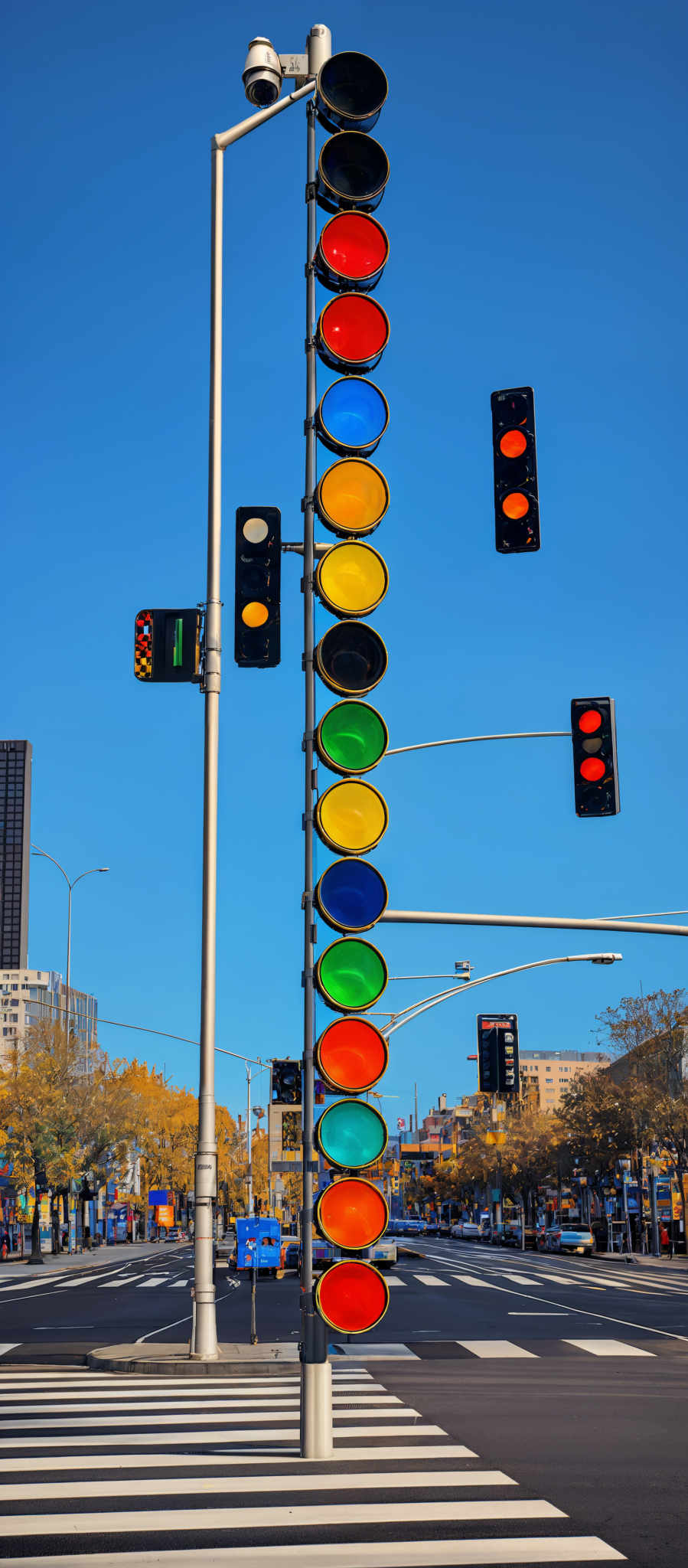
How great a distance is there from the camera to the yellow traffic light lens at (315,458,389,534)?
30.7 feet

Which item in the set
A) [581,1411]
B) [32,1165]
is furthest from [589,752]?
[32,1165]

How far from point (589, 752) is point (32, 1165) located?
5606 centimetres

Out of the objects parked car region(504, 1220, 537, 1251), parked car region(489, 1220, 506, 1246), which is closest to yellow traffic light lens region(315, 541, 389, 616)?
parked car region(504, 1220, 537, 1251)

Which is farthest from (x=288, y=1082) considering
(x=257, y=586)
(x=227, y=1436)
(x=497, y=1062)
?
(x=257, y=586)

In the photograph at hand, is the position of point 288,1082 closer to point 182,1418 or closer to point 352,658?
point 182,1418

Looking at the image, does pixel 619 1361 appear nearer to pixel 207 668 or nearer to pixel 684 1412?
pixel 684 1412

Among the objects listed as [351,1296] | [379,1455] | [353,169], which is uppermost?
[353,169]

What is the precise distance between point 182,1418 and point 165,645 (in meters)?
8.78

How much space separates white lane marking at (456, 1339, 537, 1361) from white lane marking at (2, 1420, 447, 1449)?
7.73 m

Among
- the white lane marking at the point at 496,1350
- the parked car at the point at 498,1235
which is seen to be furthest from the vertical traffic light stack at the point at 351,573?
the parked car at the point at 498,1235

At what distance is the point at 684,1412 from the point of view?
13.7m

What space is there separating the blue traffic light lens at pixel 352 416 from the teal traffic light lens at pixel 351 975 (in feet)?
10.5

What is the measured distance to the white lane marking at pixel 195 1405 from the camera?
535 inches

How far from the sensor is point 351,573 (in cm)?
928
